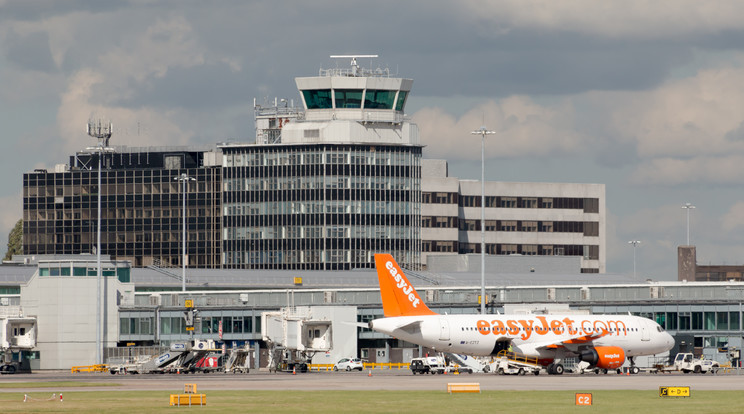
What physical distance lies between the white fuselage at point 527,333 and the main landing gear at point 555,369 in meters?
1.02

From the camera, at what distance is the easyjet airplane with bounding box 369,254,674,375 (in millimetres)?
106938

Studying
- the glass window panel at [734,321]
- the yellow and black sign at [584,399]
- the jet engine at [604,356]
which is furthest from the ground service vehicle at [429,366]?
the yellow and black sign at [584,399]

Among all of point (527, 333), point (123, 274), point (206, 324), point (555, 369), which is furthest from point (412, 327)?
point (123, 274)

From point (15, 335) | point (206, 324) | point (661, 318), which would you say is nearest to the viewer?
point (661, 318)

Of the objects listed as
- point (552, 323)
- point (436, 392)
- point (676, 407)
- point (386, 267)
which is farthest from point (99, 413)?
point (552, 323)

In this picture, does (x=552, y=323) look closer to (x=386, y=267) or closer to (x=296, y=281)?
(x=386, y=267)

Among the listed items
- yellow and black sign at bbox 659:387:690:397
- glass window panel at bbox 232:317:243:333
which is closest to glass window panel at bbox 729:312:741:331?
glass window panel at bbox 232:317:243:333

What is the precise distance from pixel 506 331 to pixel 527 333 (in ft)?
6.93

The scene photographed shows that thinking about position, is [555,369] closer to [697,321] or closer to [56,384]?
[697,321]

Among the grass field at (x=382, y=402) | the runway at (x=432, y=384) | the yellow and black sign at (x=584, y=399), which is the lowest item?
the runway at (x=432, y=384)

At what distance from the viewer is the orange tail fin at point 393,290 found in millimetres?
108312

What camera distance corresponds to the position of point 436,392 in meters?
79.3

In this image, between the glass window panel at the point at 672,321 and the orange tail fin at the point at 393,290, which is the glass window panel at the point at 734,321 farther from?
the orange tail fin at the point at 393,290

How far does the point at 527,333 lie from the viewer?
110 metres
